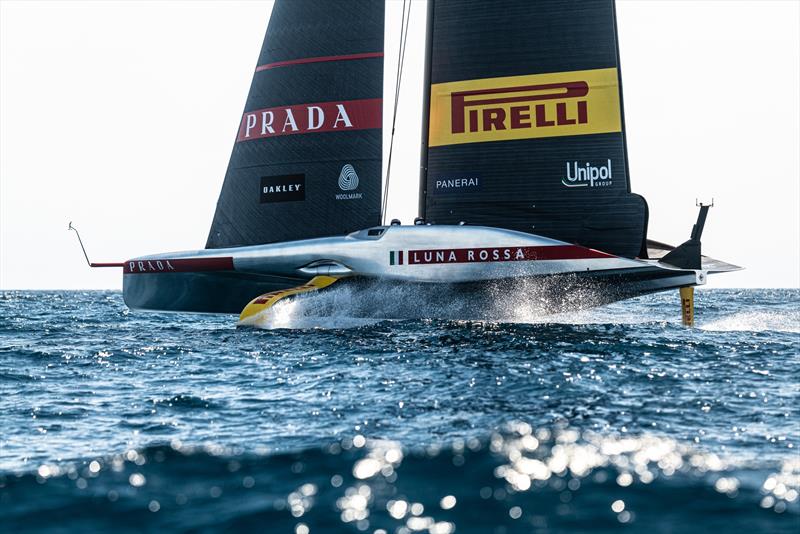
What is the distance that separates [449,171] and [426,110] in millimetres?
1179

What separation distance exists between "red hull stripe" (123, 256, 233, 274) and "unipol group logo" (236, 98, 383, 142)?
2613 millimetres

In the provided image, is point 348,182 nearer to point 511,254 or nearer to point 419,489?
point 511,254

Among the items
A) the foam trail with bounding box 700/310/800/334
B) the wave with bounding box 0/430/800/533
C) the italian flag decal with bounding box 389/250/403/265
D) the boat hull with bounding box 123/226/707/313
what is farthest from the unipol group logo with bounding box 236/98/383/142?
the wave with bounding box 0/430/800/533

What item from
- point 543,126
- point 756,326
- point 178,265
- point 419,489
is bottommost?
point 419,489

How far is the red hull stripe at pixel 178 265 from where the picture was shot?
47.5 ft

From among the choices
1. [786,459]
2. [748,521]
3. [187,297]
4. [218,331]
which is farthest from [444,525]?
[187,297]

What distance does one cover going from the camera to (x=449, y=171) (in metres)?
14.1

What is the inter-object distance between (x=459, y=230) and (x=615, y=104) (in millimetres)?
3272

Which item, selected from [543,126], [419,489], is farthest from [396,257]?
[419,489]

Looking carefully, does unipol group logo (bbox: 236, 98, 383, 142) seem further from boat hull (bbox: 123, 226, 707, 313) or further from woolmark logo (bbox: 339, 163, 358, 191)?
boat hull (bbox: 123, 226, 707, 313)

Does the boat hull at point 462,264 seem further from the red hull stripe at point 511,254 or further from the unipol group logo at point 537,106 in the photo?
the unipol group logo at point 537,106

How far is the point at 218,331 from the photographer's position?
1360 cm

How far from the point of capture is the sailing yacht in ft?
42.7

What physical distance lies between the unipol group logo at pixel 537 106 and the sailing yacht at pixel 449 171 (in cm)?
2
